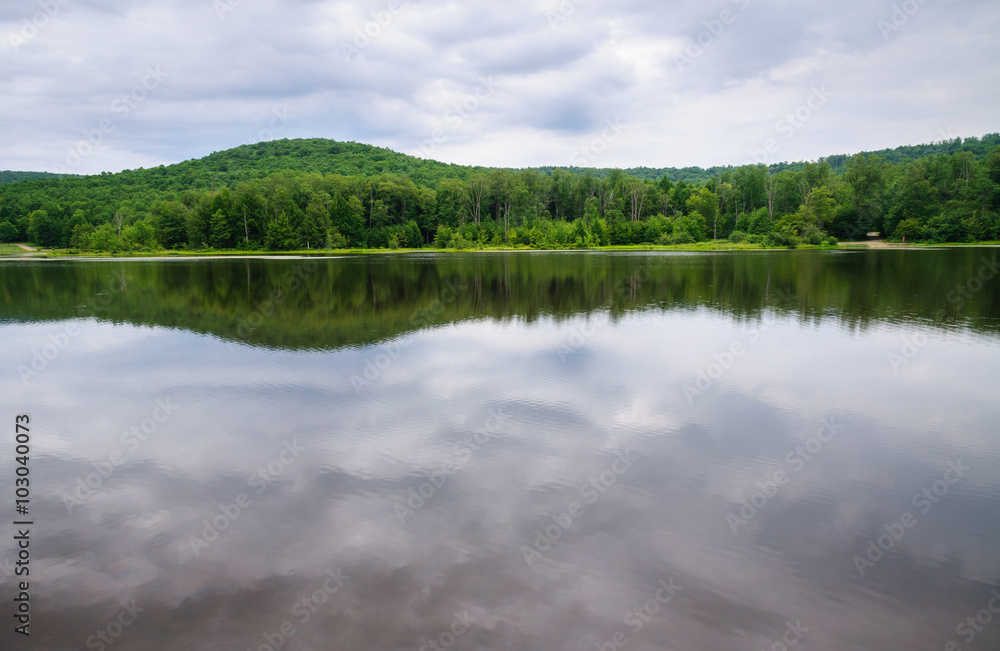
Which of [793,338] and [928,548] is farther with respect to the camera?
[793,338]

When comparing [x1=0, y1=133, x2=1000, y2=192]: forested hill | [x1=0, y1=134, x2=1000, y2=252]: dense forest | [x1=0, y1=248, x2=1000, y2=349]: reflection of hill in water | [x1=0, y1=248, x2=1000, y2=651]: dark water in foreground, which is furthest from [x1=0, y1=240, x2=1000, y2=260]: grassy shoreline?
[x1=0, y1=248, x2=1000, y2=651]: dark water in foreground

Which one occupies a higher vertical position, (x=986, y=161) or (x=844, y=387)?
(x=986, y=161)

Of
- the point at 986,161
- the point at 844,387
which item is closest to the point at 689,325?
the point at 844,387

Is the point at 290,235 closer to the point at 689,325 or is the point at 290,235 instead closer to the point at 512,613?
the point at 689,325

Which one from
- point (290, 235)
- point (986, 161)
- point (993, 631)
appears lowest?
point (993, 631)

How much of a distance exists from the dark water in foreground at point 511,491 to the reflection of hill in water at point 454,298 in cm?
314

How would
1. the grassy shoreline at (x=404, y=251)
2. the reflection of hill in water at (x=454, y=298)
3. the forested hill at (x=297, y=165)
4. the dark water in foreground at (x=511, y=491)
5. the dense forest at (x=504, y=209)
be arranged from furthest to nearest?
the forested hill at (x=297, y=165) → the dense forest at (x=504, y=209) → the grassy shoreline at (x=404, y=251) → the reflection of hill in water at (x=454, y=298) → the dark water in foreground at (x=511, y=491)

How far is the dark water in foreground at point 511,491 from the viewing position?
5238 millimetres

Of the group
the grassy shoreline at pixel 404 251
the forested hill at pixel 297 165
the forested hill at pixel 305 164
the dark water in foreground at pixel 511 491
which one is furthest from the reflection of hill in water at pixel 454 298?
the forested hill at pixel 305 164

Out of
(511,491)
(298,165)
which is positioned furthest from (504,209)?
(511,491)

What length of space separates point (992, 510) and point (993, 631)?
110 inches

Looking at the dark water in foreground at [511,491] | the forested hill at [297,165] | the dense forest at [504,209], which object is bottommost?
the dark water in foreground at [511,491]

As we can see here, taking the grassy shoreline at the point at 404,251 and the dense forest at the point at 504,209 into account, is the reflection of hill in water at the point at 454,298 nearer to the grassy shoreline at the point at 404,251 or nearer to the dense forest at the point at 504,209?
the grassy shoreline at the point at 404,251

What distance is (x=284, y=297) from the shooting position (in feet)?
93.6
